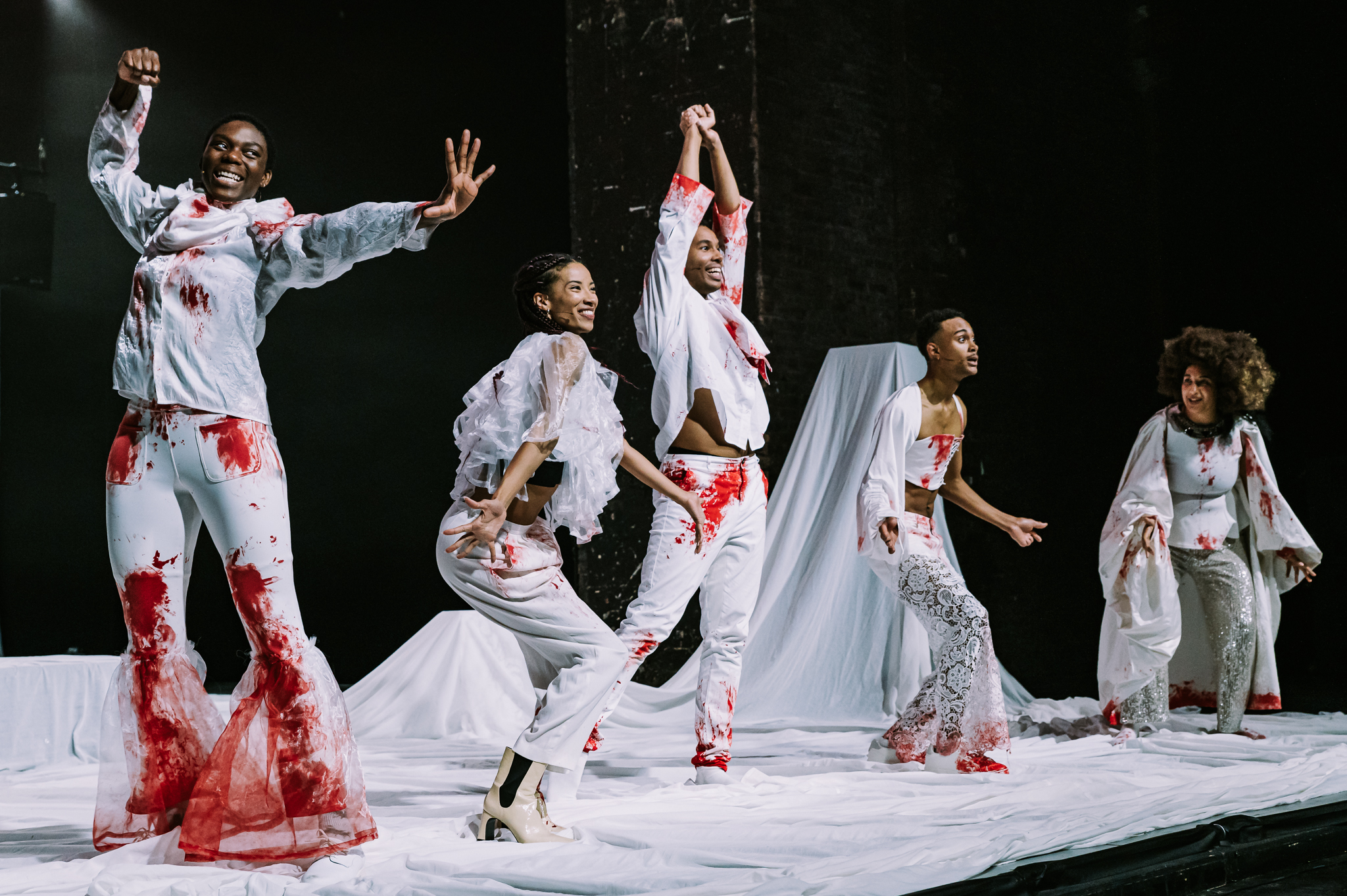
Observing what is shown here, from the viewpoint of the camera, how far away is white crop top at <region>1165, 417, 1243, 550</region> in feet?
15.1

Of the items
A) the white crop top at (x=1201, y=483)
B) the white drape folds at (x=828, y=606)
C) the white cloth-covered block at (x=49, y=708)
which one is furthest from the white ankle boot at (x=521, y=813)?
the white crop top at (x=1201, y=483)

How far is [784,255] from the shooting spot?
589 centimetres

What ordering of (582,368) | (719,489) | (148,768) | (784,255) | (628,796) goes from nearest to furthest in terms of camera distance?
1. (148,768)
2. (582,368)
3. (628,796)
4. (719,489)
5. (784,255)

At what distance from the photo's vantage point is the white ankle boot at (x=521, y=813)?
2.52 meters

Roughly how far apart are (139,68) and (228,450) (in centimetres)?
75

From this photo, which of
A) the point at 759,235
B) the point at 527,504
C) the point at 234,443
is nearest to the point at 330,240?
the point at 234,443

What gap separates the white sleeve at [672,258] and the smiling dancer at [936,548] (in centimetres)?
75

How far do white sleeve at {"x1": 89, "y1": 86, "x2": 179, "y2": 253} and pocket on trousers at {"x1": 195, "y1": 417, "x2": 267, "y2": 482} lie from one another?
0.43 metres

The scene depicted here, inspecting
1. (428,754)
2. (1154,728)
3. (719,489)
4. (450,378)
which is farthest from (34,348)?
(1154,728)

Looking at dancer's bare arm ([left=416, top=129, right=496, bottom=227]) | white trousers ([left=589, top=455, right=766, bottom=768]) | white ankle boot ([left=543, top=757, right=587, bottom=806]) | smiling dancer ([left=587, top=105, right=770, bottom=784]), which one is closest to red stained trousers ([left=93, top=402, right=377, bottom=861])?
dancer's bare arm ([left=416, top=129, right=496, bottom=227])

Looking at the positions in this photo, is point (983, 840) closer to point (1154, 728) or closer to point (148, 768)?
point (148, 768)

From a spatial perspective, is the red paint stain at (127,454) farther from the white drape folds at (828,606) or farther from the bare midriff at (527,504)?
the white drape folds at (828,606)

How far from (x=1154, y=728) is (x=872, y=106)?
3250 mm

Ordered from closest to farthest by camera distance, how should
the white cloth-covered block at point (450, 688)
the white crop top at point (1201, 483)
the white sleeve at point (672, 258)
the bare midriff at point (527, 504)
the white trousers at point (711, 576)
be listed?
the bare midriff at point (527, 504), the white trousers at point (711, 576), the white sleeve at point (672, 258), the white crop top at point (1201, 483), the white cloth-covered block at point (450, 688)
